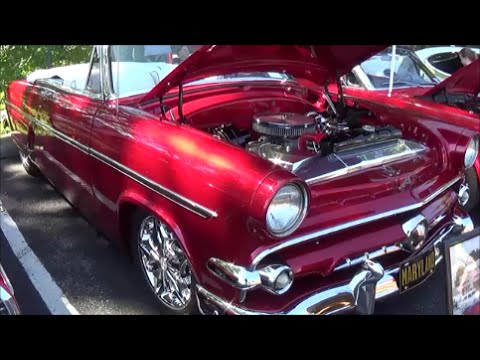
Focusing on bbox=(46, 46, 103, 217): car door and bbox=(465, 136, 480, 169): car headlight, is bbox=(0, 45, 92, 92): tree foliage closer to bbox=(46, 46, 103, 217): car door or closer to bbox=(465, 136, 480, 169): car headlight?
bbox=(46, 46, 103, 217): car door

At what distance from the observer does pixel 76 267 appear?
3160 millimetres

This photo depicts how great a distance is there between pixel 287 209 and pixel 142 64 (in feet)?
5.19

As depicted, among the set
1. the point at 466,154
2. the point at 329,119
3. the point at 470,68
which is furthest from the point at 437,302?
the point at 470,68

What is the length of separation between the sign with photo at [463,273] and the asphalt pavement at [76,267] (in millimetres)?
381

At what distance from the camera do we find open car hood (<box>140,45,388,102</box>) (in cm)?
245

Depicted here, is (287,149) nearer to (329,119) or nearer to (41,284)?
(329,119)

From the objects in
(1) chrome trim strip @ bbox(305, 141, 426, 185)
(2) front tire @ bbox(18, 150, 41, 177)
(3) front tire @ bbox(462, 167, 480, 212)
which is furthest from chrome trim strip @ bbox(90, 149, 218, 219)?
(3) front tire @ bbox(462, 167, 480, 212)

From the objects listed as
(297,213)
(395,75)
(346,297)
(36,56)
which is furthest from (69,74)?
(395,75)

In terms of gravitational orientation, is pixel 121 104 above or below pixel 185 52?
below

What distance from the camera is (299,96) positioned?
11.9 feet

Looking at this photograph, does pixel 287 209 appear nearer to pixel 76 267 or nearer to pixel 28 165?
pixel 76 267

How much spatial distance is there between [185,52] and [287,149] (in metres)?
0.94

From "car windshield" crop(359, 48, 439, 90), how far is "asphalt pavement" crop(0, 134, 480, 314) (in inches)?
54.7
